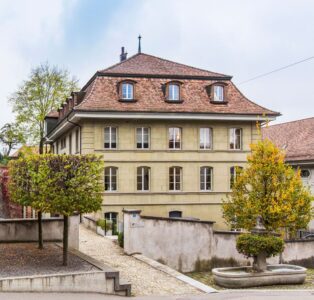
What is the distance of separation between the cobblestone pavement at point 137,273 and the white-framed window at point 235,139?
14355 millimetres

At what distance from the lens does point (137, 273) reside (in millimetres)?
17328

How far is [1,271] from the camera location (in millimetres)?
15062

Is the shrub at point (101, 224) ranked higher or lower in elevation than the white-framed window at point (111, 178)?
lower

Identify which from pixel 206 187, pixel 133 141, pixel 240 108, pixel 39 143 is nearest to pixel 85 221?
pixel 133 141

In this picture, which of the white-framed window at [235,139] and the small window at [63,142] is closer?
the white-framed window at [235,139]

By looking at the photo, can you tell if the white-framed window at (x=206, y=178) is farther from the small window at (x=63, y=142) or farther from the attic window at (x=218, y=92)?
the small window at (x=63, y=142)

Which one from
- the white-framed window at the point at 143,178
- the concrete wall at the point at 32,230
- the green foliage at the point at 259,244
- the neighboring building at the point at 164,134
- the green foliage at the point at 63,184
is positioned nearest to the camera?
the green foliage at the point at 63,184

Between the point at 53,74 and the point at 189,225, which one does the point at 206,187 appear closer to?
the point at 189,225

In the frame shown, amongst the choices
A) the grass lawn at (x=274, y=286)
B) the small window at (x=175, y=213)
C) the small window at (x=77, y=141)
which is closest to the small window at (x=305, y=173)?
the small window at (x=175, y=213)

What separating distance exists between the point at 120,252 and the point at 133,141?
13.4 m

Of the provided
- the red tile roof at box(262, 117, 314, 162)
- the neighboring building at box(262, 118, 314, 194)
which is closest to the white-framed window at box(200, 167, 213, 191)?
the neighboring building at box(262, 118, 314, 194)

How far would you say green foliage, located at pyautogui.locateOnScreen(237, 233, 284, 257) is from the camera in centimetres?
1780

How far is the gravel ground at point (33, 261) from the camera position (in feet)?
50.2

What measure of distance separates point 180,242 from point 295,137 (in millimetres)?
27638
